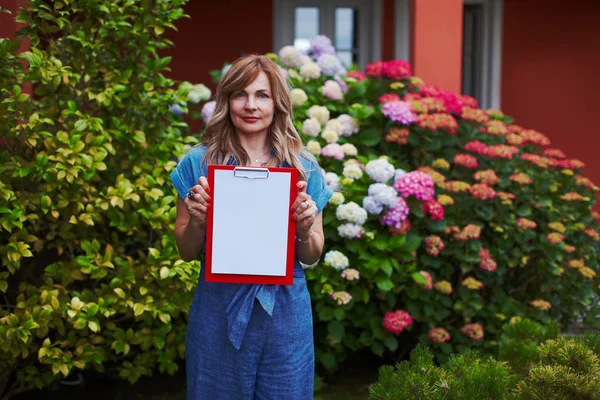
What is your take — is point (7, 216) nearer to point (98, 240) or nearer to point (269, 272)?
point (98, 240)

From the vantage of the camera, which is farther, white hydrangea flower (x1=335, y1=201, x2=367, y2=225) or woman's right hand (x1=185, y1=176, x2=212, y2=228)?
white hydrangea flower (x1=335, y1=201, x2=367, y2=225)

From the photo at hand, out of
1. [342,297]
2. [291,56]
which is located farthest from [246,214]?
[291,56]

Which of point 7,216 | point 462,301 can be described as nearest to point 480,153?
point 462,301

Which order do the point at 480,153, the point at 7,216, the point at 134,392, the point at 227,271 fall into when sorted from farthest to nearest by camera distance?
1. the point at 480,153
2. the point at 134,392
3. the point at 7,216
4. the point at 227,271

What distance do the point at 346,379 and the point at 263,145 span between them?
2424 mm

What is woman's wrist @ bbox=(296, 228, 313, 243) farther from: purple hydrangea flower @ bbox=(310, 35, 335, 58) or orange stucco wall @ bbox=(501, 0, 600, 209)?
orange stucco wall @ bbox=(501, 0, 600, 209)

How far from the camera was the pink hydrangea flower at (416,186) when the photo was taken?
11.6ft

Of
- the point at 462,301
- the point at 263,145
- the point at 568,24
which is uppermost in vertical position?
the point at 568,24

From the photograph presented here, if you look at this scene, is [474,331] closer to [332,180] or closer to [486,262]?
[486,262]

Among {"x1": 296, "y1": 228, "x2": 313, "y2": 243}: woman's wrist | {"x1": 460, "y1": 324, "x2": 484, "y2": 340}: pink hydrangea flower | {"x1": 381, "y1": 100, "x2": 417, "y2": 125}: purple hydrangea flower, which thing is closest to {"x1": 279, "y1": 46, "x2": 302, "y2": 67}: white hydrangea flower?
→ {"x1": 381, "y1": 100, "x2": 417, "y2": 125}: purple hydrangea flower

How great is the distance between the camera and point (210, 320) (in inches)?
71.7

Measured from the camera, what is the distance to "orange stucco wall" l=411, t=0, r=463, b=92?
15.4 feet

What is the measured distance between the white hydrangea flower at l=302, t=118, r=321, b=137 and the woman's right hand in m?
2.05

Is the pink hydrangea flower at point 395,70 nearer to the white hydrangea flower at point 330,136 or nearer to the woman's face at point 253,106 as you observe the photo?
the white hydrangea flower at point 330,136
